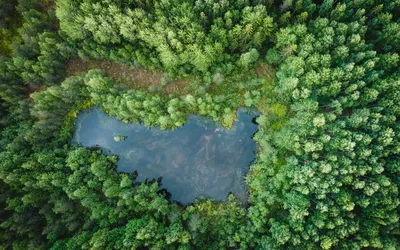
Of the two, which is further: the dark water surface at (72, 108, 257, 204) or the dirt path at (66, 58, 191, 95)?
the dirt path at (66, 58, 191, 95)

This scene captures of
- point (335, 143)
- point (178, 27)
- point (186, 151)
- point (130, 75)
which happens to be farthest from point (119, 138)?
point (335, 143)

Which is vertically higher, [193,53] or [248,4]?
[248,4]

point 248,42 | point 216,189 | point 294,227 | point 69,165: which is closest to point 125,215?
point 69,165

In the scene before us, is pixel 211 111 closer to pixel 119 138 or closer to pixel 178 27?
Result: pixel 178 27

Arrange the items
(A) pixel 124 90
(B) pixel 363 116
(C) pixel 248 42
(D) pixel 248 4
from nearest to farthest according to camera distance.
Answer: (B) pixel 363 116
(D) pixel 248 4
(C) pixel 248 42
(A) pixel 124 90

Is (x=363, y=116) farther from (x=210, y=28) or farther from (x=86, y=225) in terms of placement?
(x=86, y=225)

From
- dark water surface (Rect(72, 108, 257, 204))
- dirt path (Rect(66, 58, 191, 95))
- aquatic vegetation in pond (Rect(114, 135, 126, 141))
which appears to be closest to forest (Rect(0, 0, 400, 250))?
dirt path (Rect(66, 58, 191, 95))

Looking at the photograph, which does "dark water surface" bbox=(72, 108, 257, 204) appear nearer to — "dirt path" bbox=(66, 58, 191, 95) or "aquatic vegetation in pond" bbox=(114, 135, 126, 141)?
"aquatic vegetation in pond" bbox=(114, 135, 126, 141)
